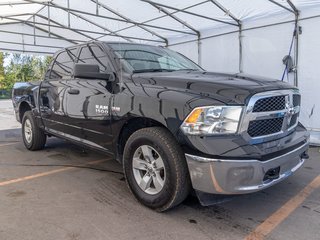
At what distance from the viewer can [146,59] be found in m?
4.14

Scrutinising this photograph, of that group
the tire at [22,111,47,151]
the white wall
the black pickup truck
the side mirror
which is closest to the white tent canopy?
the white wall

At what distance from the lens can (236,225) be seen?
9.79 feet

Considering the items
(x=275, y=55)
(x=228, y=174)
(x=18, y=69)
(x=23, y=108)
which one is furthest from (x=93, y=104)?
(x=18, y=69)

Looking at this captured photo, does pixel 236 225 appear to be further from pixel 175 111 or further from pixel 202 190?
pixel 175 111

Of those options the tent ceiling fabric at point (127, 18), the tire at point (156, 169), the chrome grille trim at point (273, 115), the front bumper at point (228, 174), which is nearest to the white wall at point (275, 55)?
the tent ceiling fabric at point (127, 18)

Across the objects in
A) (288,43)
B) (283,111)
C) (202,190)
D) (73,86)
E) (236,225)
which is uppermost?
(288,43)

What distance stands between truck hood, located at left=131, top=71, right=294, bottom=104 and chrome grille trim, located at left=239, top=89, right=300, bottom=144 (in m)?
0.06

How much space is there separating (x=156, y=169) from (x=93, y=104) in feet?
4.31

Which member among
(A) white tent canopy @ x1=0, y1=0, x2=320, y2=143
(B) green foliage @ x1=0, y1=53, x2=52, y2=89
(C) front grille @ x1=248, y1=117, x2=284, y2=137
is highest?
(B) green foliage @ x1=0, y1=53, x2=52, y2=89

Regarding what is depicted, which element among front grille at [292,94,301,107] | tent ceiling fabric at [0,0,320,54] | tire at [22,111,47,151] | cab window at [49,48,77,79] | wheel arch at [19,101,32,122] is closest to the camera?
front grille at [292,94,301,107]

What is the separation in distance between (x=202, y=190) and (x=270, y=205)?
1.10 meters

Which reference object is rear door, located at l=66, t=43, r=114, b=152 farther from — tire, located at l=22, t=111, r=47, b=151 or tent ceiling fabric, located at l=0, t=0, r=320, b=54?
tent ceiling fabric, located at l=0, t=0, r=320, b=54

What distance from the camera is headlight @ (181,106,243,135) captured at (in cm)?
274

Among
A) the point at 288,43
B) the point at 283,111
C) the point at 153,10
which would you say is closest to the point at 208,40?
the point at 153,10
